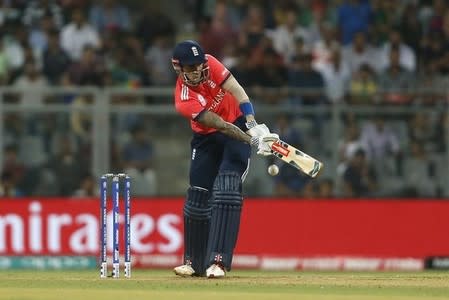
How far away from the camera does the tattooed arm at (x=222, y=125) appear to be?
34.9 ft

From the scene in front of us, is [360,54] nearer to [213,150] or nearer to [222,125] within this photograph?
[213,150]

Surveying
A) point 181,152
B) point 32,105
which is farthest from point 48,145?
point 181,152

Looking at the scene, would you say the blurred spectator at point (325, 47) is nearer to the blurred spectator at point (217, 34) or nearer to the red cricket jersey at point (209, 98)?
the blurred spectator at point (217, 34)

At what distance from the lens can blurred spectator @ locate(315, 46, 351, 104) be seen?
1759 centimetres

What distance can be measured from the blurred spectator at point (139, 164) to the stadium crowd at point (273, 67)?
0.7 inches

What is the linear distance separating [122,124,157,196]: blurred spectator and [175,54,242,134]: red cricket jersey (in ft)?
19.9

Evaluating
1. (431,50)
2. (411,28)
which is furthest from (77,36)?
(431,50)

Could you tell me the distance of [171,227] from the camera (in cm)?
1689

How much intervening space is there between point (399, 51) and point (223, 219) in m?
8.68

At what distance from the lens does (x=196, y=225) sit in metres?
11.1

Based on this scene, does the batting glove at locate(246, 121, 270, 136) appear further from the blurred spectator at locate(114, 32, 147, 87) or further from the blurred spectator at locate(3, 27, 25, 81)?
the blurred spectator at locate(3, 27, 25, 81)

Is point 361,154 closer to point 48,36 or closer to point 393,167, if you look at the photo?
point 393,167

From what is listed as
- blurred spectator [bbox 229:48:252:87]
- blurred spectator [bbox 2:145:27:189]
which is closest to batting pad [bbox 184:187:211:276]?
blurred spectator [bbox 2:145:27:189]

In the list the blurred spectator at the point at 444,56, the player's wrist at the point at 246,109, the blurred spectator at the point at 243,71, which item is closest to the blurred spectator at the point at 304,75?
the blurred spectator at the point at 243,71
